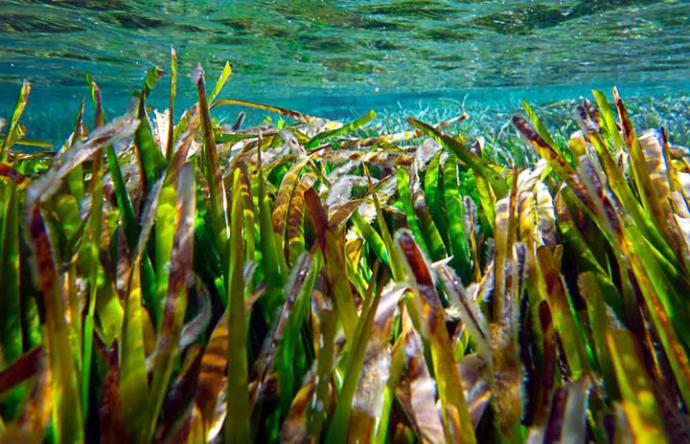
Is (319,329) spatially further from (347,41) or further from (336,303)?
(347,41)

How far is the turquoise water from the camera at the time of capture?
13.1 metres

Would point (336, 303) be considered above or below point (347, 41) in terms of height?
below

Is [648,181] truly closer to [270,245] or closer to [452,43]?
[270,245]

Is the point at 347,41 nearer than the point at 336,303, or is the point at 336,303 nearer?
the point at 336,303

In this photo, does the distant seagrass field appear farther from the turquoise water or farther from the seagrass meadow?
the turquoise water

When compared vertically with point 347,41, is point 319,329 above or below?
below

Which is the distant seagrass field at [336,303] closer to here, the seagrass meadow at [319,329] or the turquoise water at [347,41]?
the seagrass meadow at [319,329]

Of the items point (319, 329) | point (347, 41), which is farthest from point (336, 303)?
point (347, 41)

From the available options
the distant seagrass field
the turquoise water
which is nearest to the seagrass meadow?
the distant seagrass field

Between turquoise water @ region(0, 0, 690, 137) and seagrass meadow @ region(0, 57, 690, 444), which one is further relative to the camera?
turquoise water @ region(0, 0, 690, 137)

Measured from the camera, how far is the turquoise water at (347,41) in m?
13.1

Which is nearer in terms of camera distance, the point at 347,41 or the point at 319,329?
the point at 319,329

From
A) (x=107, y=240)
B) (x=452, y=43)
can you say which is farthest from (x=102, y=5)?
(x=107, y=240)

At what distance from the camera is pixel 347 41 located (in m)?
17.0
